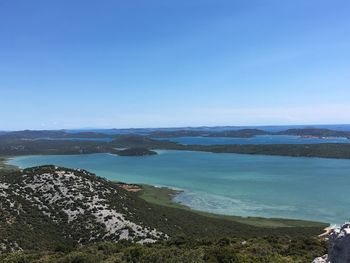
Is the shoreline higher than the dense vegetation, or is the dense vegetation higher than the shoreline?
the dense vegetation

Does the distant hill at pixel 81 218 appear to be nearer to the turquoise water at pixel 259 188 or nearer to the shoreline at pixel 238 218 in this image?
the shoreline at pixel 238 218

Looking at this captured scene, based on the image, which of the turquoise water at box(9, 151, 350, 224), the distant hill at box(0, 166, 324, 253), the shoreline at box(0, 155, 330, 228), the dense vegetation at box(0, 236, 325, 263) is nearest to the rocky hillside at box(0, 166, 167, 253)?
the distant hill at box(0, 166, 324, 253)

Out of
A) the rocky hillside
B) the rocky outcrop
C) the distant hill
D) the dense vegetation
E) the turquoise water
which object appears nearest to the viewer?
the rocky outcrop

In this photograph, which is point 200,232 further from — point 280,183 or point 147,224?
point 280,183

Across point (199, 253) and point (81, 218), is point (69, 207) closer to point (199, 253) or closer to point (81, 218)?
point (81, 218)

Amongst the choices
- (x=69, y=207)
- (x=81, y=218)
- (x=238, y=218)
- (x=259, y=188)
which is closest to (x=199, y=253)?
(x=81, y=218)

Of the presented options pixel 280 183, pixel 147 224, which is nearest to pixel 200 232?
pixel 147 224

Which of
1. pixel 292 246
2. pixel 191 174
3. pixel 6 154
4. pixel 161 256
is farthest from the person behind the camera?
pixel 6 154

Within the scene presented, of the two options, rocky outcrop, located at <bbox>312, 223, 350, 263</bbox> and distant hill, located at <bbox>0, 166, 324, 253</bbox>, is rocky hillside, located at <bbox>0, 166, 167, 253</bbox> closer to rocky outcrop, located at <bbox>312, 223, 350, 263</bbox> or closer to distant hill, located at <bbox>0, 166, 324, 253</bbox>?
distant hill, located at <bbox>0, 166, 324, 253</bbox>
